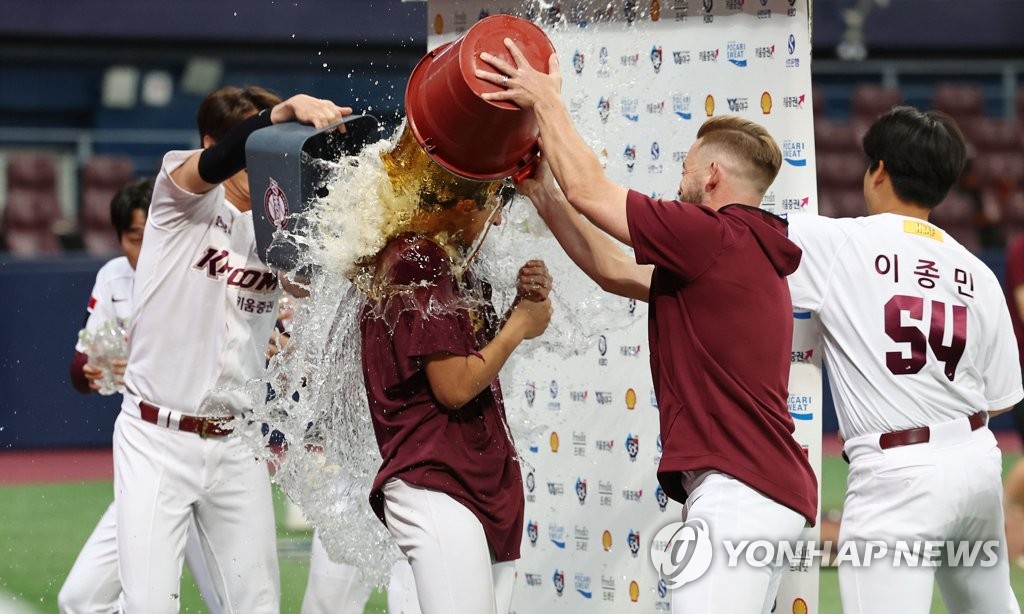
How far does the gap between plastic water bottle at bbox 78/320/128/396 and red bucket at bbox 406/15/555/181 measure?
2.84 m

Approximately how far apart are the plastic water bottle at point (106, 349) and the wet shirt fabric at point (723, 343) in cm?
324

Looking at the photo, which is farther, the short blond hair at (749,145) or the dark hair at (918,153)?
the dark hair at (918,153)

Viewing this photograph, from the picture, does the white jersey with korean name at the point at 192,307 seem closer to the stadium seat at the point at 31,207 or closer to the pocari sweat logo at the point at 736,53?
the pocari sweat logo at the point at 736,53

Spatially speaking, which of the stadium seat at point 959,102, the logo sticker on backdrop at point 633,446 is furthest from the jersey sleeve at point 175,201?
the stadium seat at point 959,102

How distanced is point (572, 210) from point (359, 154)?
0.69 metres

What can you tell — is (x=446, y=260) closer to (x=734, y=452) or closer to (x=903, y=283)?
(x=734, y=452)

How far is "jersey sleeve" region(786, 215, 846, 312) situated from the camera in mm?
4195

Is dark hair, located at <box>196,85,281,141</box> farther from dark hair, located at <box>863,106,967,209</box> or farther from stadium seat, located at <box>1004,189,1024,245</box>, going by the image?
stadium seat, located at <box>1004,189,1024,245</box>

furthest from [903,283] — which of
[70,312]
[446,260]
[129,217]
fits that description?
[70,312]

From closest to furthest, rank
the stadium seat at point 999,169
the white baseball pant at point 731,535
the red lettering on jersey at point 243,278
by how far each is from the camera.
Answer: the white baseball pant at point 731,535
the red lettering on jersey at point 243,278
the stadium seat at point 999,169

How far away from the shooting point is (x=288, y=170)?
13.0 ft

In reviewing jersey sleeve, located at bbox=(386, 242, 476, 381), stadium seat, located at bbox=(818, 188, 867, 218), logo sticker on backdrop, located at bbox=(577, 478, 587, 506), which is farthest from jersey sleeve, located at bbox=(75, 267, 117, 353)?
stadium seat, located at bbox=(818, 188, 867, 218)
